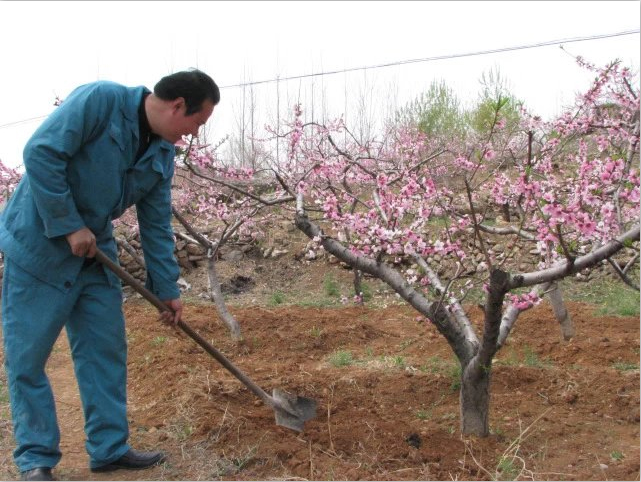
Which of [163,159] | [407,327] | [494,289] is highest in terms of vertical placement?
[163,159]

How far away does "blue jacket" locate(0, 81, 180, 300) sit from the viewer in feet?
8.27

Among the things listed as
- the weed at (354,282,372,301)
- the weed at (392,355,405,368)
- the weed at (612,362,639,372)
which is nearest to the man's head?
the weed at (392,355,405,368)

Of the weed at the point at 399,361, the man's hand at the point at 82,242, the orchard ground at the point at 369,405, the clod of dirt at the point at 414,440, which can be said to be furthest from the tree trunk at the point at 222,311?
the man's hand at the point at 82,242

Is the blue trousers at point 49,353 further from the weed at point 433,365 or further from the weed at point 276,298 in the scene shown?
the weed at point 276,298

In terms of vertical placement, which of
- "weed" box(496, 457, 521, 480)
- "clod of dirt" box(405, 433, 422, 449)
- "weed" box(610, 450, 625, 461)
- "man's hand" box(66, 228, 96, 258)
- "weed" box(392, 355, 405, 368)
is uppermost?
"man's hand" box(66, 228, 96, 258)

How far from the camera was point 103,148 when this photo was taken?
268cm

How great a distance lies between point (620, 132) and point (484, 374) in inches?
92.7

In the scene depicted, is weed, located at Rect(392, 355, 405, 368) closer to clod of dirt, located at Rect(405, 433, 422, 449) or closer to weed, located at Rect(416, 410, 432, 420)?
weed, located at Rect(416, 410, 432, 420)

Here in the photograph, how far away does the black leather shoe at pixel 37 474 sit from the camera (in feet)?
8.78

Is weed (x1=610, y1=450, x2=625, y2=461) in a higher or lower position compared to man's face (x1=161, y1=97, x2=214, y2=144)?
lower

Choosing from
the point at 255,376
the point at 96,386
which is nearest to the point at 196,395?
the point at 255,376

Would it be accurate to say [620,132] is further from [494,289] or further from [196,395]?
[196,395]

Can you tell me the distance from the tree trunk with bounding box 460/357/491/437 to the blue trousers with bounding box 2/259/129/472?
1670 millimetres

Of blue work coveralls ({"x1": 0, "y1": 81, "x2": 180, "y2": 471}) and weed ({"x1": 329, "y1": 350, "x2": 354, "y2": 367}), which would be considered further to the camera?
weed ({"x1": 329, "y1": 350, "x2": 354, "y2": 367})
